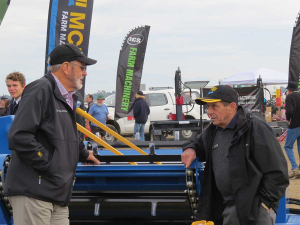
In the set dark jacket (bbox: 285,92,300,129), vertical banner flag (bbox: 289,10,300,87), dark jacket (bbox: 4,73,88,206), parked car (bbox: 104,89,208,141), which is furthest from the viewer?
parked car (bbox: 104,89,208,141)

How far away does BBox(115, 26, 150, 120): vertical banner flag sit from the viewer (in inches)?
543

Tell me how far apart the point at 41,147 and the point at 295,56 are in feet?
29.9

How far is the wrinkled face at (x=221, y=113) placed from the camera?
3.15 m

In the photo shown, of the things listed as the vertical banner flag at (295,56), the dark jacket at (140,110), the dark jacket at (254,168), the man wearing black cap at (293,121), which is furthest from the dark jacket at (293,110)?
the dark jacket at (140,110)

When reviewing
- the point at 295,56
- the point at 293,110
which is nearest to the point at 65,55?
the point at 293,110

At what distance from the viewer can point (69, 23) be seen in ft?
29.4

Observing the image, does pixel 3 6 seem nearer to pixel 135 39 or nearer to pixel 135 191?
pixel 135 191

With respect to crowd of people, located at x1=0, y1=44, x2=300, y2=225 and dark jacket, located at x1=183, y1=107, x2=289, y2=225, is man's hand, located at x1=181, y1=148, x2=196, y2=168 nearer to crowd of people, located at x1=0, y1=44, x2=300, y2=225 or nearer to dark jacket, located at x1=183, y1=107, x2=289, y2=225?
crowd of people, located at x1=0, y1=44, x2=300, y2=225

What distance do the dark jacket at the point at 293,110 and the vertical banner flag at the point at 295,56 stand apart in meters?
1.96

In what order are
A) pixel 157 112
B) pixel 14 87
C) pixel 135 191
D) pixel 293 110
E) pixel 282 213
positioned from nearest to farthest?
pixel 282 213 < pixel 135 191 < pixel 14 87 < pixel 293 110 < pixel 157 112

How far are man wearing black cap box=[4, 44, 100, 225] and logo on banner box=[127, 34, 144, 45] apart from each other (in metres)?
11.2

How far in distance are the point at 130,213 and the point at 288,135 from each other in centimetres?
575

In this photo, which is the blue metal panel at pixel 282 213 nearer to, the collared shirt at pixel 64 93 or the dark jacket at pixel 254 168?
the dark jacket at pixel 254 168

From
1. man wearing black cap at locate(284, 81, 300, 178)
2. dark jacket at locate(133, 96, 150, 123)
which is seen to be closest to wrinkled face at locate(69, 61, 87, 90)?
man wearing black cap at locate(284, 81, 300, 178)
